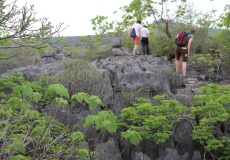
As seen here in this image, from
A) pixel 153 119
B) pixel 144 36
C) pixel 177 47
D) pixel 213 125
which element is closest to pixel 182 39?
pixel 177 47

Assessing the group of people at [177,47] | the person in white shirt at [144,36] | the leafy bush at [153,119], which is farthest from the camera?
the person in white shirt at [144,36]

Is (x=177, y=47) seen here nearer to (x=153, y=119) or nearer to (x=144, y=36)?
(x=144, y=36)

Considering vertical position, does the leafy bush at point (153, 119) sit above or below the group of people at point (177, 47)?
below

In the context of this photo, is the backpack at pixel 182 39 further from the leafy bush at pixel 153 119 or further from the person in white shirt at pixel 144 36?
the leafy bush at pixel 153 119

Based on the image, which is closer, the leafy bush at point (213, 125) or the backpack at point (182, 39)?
the leafy bush at point (213, 125)

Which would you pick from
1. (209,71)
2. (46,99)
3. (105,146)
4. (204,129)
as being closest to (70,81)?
(46,99)

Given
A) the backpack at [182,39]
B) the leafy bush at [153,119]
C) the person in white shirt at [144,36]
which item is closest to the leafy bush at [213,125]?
the leafy bush at [153,119]

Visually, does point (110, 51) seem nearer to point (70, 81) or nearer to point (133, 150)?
point (70, 81)

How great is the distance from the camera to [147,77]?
1216 centimetres

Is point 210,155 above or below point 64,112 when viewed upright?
below

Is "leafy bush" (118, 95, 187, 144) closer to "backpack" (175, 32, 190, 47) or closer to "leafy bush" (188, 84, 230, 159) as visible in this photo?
"leafy bush" (188, 84, 230, 159)

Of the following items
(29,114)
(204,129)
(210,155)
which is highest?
(29,114)

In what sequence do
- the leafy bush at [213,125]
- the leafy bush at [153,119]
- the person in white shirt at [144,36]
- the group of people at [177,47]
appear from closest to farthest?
1. the leafy bush at [213,125]
2. the leafy bush at [153,119]
3. the group of people at [177,47]
4. the person in white shirt at [144,36]

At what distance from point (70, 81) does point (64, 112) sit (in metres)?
1.63
